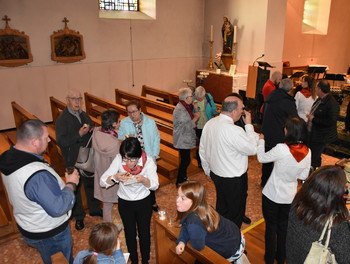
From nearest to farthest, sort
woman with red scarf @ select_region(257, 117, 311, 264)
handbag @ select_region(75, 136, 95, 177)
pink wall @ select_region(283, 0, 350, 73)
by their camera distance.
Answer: woman with red scarf @ select_region(257, 117, 311, 264) < handbag @ select_region(75, 136, 95, 177) < pink wall @ select_region(283, 0, 350, 73)

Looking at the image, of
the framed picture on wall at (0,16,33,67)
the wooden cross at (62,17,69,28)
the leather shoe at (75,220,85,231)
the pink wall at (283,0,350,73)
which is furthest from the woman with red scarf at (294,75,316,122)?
the pink wall at (283,0,350,73)

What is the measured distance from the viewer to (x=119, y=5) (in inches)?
411

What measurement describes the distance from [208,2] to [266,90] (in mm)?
7133

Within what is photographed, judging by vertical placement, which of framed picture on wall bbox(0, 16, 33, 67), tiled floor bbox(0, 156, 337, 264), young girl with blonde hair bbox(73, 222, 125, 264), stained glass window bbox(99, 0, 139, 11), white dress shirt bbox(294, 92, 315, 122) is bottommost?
tiled floor bbox(0, 156, 337, 264)

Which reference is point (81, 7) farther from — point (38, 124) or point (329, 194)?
point (329, 194)

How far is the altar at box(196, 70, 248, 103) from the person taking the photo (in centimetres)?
1024

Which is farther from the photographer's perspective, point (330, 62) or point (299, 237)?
point (330, 62)

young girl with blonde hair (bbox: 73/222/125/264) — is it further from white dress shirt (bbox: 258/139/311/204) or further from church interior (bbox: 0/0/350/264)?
church interior (bbox: 0/0/350/264)

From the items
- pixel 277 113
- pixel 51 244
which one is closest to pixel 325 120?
pixel 277 113

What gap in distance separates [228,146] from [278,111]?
1639 millimetres

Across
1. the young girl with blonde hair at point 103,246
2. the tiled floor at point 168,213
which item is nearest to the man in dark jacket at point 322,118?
the tiled floor at point 168,213

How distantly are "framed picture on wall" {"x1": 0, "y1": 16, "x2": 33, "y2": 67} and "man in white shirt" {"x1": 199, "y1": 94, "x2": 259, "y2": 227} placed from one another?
6855 millimetres

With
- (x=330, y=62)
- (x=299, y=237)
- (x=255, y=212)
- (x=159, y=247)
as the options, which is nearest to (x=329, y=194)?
(x=299, y=237)

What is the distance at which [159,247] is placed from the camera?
2977mm
